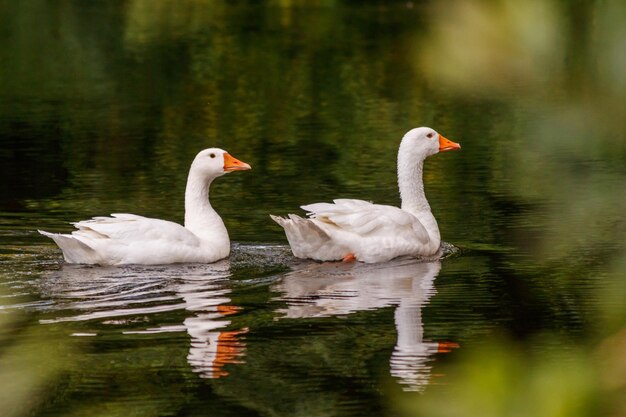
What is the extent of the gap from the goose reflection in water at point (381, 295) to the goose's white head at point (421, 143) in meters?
1.59

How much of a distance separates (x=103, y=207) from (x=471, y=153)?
6.41 meters

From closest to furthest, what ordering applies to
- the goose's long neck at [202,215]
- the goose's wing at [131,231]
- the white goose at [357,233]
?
the goose's wing at [131,231]
the white goose at [357,233]
the goose's long neck at [202,215]

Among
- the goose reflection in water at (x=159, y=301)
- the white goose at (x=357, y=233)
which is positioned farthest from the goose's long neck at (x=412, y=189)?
the goose reflection in water at (x=159, y=301)

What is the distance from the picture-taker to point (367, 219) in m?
Answer: 11.8

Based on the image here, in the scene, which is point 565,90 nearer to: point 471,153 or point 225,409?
point 225,409

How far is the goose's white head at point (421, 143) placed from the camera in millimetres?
12961

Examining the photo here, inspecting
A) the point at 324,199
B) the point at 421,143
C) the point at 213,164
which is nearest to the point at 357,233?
the point at 213,164

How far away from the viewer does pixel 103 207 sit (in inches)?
561

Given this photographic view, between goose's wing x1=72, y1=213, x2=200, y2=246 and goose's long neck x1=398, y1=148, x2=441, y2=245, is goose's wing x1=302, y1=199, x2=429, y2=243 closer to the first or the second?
goose's long neck x1=398, y1=148, x2=441, y2=245

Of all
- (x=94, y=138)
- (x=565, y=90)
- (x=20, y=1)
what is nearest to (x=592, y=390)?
(x=565, y=90)

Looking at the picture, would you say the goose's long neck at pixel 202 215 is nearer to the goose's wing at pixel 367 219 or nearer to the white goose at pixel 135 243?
the white goose at pixel 135 243

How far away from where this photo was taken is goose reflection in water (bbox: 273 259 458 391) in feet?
27.0

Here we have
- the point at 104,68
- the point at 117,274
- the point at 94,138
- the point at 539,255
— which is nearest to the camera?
the point at 117,274

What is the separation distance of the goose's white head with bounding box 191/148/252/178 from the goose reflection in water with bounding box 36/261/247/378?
1.15m
